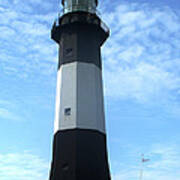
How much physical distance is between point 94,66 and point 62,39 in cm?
319

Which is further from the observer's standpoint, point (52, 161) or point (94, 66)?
point (94, 66)

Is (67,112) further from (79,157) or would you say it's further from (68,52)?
(68,52)

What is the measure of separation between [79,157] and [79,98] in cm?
359

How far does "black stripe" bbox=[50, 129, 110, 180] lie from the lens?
1753cm

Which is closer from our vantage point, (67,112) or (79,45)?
(67,112)

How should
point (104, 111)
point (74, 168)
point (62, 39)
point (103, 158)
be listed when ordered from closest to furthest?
point (74, 168) < point (103, 158) < point (104, 111) < point (62, 39)

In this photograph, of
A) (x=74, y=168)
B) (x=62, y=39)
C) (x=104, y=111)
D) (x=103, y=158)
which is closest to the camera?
(x=74, y=168)

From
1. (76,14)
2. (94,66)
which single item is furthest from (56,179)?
(76,14)

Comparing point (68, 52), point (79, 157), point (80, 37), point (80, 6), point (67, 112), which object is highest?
point (80, 6)

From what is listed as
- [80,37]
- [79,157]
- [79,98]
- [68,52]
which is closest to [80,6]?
[80,37]

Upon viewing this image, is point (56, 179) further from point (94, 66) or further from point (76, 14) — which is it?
point (76, 14)

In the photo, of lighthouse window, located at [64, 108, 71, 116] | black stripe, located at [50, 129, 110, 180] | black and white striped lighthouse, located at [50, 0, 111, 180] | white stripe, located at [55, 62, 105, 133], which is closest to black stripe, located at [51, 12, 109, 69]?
black and white striped lighthouse, located at [50, 0, 111, 180]

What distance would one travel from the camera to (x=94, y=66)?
800 inches

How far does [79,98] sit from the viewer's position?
62.5ft
